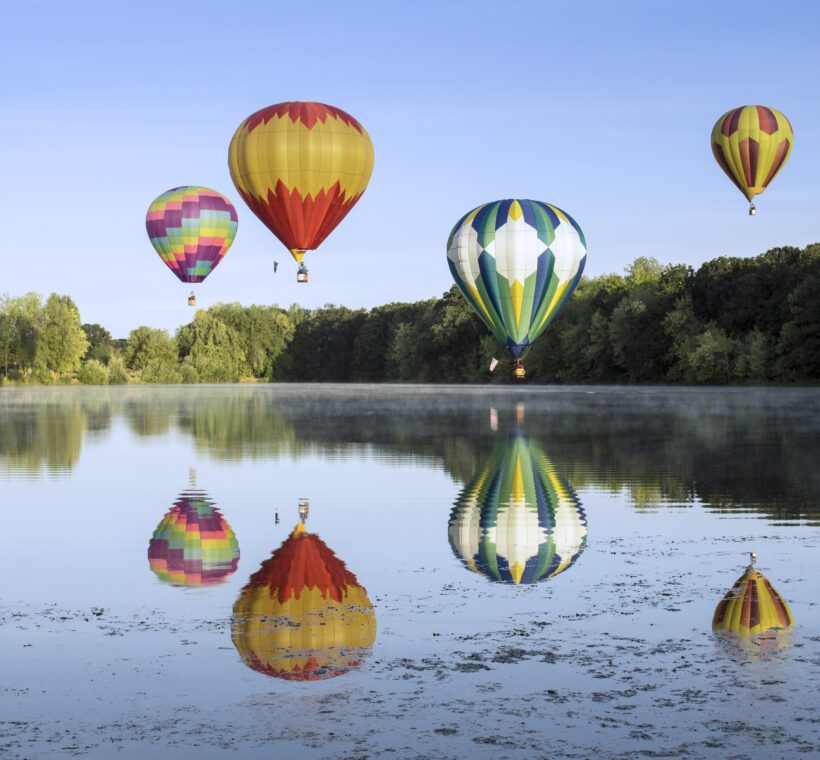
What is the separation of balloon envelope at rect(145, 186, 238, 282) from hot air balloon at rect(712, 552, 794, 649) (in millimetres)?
52642

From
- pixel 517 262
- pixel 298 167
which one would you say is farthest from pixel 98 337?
pixel 517 262

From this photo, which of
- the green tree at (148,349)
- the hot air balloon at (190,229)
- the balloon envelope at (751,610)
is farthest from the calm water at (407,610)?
the green tree at (148,349)

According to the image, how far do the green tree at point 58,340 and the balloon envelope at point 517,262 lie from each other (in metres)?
85.6

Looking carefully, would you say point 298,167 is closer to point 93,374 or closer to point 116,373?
point 93,374

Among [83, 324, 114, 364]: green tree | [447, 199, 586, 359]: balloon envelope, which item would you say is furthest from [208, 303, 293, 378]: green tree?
[447, 199, 586, 359]: balloon envelope

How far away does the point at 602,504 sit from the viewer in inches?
726

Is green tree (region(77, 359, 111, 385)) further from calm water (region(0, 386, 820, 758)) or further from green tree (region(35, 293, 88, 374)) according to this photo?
calm water (region(0, 386, 820, 758))

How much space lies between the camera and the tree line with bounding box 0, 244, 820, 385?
295ft

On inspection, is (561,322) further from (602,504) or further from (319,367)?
(602,504)

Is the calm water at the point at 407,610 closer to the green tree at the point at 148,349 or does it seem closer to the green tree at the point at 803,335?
the green tree at the point at 803,335

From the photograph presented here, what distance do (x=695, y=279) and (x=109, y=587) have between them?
90.3 meters

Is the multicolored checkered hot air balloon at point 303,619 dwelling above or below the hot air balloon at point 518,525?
below

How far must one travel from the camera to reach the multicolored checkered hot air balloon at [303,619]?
8891 mm

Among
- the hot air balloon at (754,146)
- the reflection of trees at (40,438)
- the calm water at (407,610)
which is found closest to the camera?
the calm water at (407,610)
